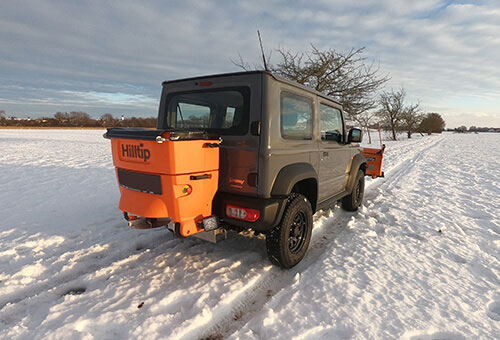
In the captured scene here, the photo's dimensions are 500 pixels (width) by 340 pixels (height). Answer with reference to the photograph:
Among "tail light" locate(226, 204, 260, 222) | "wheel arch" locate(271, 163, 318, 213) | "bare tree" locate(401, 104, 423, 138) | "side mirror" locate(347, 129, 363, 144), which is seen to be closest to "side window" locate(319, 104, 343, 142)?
"side mirror" locate(347, 129, 363, 144)

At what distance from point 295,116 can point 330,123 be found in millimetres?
1127

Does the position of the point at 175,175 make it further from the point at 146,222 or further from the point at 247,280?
the point at 247,280

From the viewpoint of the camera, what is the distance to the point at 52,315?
7.38ft

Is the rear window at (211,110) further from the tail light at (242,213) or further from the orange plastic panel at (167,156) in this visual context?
the tail light at (242,213)

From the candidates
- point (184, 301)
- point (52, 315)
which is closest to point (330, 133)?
point (184, 301)

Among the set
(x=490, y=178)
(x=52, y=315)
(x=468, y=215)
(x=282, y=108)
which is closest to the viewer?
(x=52, y=315)

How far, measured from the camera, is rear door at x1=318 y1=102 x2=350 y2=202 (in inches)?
148

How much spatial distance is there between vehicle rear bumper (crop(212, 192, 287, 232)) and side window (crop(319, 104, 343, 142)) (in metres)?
1.46

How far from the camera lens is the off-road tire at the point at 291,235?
2.90 meters

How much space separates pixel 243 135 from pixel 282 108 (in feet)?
1.75

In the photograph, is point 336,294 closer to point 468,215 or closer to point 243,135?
point 243,135

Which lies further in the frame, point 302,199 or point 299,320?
point 302,199

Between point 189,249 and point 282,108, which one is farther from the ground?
point 282,108

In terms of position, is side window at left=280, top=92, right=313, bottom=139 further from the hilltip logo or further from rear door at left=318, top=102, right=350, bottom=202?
the hilltip logo
